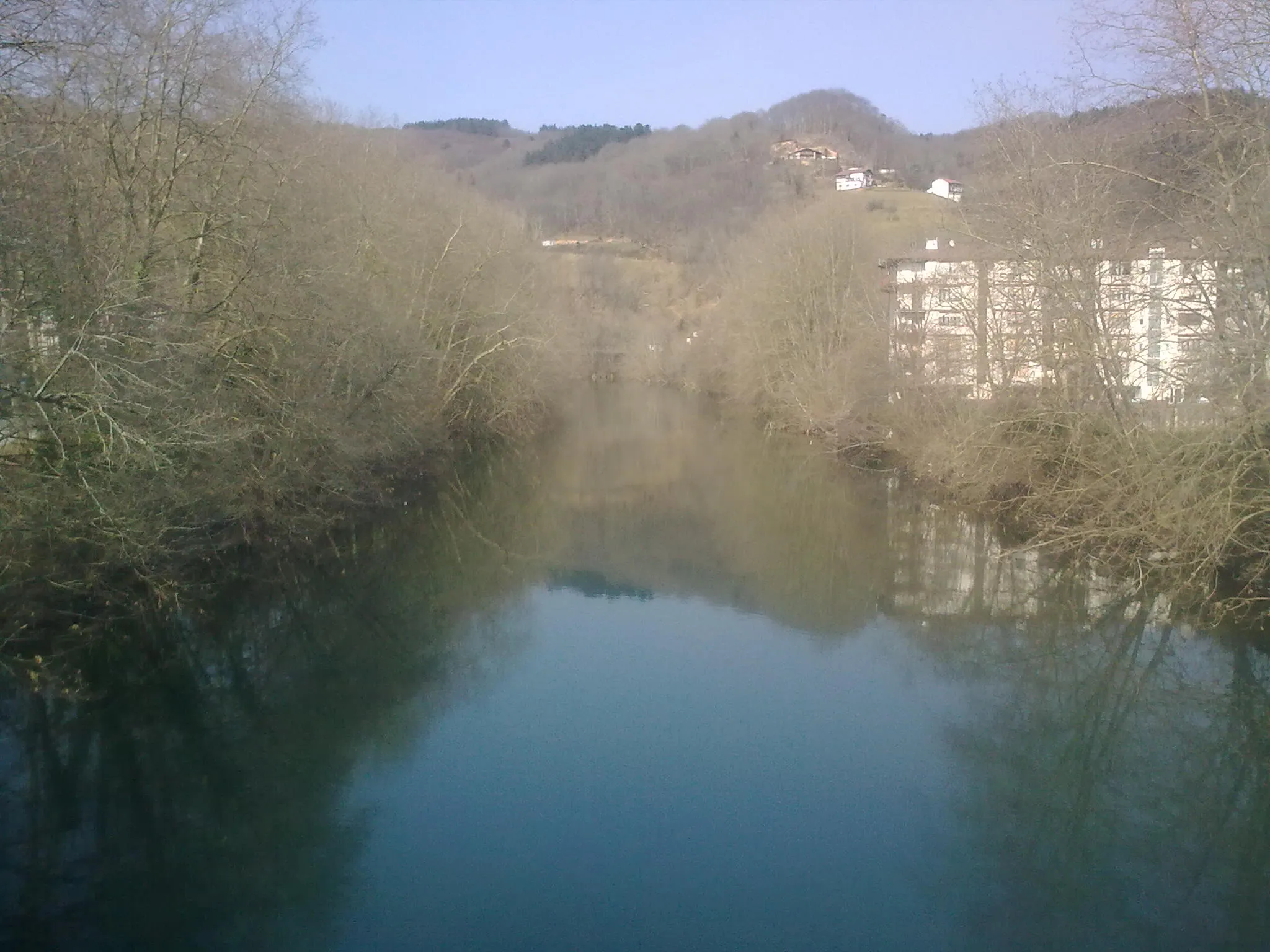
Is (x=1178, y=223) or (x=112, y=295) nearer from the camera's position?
(x=112, y=295)

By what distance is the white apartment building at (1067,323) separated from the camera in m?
11.5

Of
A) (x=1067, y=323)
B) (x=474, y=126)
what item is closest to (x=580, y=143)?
(x=474, y=126)

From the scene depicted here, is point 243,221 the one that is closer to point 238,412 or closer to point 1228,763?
point 238,412

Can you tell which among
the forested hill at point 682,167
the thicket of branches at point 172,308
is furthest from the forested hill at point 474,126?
the thicket of branches at point 172,308

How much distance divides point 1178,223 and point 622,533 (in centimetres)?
911

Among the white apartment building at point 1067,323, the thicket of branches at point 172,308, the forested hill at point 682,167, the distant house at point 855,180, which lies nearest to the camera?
the thicket of branches at point 172,308

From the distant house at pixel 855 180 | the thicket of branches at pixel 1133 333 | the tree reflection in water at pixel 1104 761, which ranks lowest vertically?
the tree reflection in water at pixel 1104 761

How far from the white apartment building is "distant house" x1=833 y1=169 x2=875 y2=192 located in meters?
40.0

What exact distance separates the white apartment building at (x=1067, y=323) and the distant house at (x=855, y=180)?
40.0 metres

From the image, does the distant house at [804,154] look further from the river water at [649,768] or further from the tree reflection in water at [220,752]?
the tree reflection in water at [220,752]

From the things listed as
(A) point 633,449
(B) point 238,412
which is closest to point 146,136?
(B) point 238,412

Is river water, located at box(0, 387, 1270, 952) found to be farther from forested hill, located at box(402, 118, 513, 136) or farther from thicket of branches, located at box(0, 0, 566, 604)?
forested hill, located at box(402, 118, 513, 136)

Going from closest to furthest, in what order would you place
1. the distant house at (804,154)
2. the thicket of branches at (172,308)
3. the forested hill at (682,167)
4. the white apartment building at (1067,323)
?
the thicket of branches at (172,308)
the white apartment building at (1067,323)
the forested hill at (682,167)
the distant house at (804,154)

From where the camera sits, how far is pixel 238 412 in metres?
12.7
